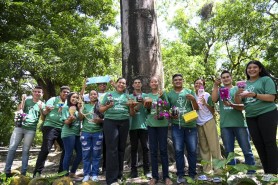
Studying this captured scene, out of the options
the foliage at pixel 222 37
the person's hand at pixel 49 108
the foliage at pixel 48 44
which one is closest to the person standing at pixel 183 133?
the person's hand at pixel 49 108

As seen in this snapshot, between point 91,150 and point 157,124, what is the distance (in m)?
1.41

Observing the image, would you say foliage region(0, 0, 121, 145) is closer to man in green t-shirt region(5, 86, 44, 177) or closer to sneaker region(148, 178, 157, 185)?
man in green t-shirt region(5, 86, 44, 177)

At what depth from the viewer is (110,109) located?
185 inches

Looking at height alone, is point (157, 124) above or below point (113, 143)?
above

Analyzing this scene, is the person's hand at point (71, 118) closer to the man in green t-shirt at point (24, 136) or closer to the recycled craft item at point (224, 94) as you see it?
the man in green t-shirt at point (24, 136)

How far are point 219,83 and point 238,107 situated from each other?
19.2 inches

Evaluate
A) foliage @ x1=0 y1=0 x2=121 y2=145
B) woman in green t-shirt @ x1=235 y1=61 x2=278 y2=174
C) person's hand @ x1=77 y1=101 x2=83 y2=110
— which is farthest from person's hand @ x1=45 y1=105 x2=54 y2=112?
foliage @ x1=0 y1=0 x2=121 y2=145

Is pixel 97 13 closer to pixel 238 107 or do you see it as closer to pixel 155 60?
pixel 155 60

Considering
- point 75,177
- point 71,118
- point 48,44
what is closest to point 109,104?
point 71,118

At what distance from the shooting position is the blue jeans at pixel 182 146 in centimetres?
450

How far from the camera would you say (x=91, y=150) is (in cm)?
520

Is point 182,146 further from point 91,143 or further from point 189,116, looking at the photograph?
point 91,143

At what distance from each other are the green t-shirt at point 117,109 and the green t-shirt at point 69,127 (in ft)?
3.15

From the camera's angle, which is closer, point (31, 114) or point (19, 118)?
point (19, 118)
